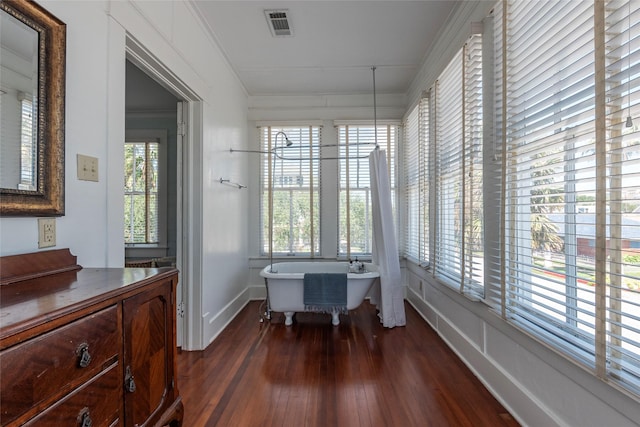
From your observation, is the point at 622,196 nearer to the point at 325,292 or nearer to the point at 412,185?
the point at 325,292

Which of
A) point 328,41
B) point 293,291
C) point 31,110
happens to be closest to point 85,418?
point 31,110

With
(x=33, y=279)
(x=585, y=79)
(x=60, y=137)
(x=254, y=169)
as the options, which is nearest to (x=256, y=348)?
(x=33, y=279)

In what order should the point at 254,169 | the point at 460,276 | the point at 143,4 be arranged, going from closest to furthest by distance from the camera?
the point at 143,4, the point at 460,276, the point at 254,169

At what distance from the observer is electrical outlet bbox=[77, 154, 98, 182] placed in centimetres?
130

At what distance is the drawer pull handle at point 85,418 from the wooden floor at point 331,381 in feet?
3.04

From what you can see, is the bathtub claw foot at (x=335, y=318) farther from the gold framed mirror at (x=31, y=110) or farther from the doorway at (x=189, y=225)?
the gold framed mirror at (x=31, y=110)

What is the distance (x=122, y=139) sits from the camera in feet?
5.25

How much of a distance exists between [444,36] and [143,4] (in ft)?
7.61

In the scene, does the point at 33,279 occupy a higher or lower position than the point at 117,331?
higher

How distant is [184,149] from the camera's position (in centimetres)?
251

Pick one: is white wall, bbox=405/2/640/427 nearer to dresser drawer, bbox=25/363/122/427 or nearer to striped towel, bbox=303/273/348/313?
striped towel, bbox=303/273/348/313

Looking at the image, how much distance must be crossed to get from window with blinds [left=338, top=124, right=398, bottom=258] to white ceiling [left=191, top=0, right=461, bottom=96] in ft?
1.86

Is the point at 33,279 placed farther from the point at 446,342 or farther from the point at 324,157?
the point at 324,157

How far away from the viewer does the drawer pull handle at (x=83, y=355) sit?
831 millimetres
